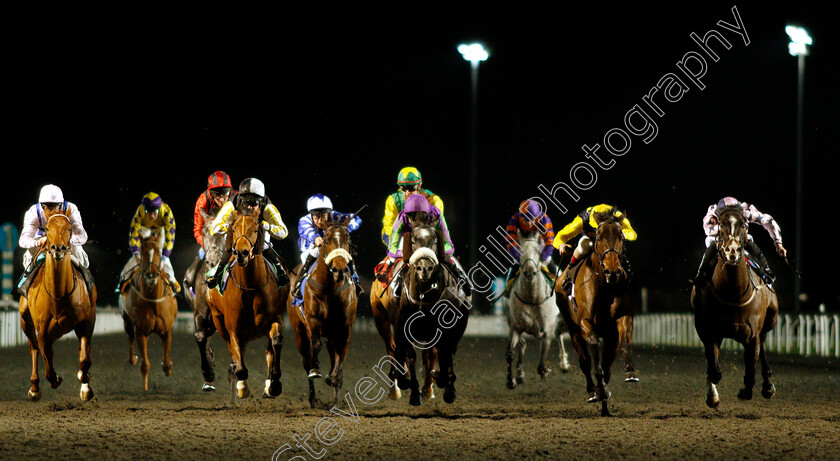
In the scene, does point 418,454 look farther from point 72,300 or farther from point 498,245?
point 498,245

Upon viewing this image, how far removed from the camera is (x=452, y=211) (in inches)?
1671

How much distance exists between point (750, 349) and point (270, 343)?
5.54 metres

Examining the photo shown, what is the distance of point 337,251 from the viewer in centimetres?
1062

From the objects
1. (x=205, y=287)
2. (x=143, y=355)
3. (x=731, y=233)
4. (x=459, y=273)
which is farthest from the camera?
(x=143, y=355)

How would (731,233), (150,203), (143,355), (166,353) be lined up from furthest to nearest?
(150,203)
(166,353)
(143,355)
(731,233)

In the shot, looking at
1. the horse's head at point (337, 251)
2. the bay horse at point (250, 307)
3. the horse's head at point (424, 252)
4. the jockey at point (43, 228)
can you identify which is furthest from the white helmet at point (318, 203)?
the jockey at point (43, 228)

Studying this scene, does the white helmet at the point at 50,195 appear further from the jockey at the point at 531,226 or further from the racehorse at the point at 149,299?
the jockey at the point at 531,226

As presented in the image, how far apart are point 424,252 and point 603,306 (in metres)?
2.35

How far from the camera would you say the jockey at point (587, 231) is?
1095cm

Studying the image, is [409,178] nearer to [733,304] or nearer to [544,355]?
[733,304]

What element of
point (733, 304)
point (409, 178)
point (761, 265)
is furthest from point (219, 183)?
point (761, 265)

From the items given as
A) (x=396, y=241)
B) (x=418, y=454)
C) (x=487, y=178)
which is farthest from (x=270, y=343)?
(x=487, y=178)

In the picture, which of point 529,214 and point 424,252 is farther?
point 529,214

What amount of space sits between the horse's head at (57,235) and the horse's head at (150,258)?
2879 mm
